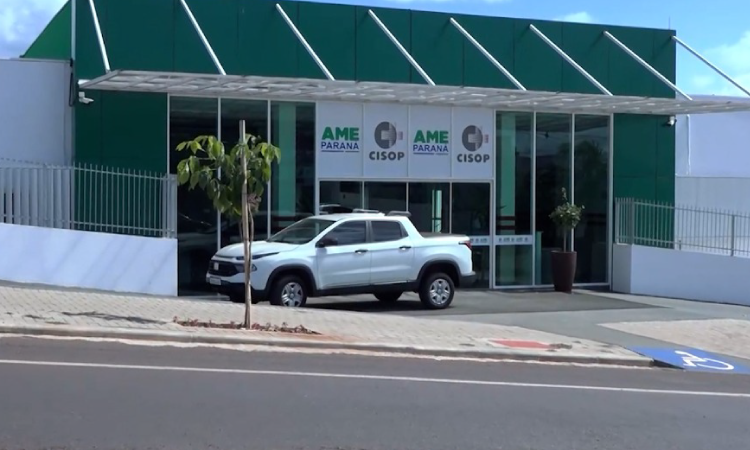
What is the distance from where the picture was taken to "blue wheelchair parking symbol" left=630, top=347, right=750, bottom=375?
13422mm

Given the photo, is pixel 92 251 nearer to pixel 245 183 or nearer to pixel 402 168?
pixel 245 183

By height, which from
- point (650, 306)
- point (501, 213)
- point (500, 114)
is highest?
point (500, 114)

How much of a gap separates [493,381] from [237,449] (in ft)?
15.1

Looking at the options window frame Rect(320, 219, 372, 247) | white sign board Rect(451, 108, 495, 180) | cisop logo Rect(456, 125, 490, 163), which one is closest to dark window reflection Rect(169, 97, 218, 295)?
window frame Rect(320, 219, 372, 247)

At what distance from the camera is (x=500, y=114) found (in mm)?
22469

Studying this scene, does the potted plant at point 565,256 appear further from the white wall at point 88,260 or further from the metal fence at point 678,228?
the white wall at point 88,260

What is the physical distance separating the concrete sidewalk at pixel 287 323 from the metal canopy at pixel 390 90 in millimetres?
4008

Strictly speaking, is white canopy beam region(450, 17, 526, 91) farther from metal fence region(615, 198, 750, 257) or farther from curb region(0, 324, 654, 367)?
curb region(0, 324, 654, 367)

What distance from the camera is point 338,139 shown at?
822 inches

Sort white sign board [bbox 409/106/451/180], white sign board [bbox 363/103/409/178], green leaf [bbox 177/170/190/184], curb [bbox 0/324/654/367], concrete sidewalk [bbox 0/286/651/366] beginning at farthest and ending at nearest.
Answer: white sign board [bbox 409/106/451/180] < white sign board [bbox 363/103/409/178] < green leaf [bbox 177/170/190/184] < concrete sidewalk [bbox 0/286/651/366] < curb [bbox 0/324/654/367]

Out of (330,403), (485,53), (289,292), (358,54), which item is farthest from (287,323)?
(485,53)

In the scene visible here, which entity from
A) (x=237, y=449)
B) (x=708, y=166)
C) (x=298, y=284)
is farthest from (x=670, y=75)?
(x=237, y=449)

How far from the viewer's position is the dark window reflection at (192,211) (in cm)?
1955

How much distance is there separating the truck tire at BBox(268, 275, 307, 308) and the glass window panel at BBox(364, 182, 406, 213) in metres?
4.63
